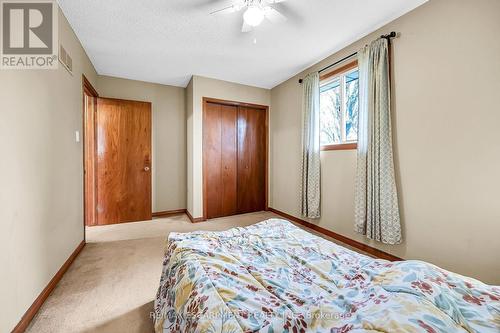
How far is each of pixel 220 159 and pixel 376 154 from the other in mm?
2644

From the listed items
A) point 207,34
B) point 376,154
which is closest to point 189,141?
point 207,34

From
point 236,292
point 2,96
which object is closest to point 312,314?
point 236,292

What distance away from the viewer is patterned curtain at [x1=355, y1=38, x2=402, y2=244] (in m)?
2.32

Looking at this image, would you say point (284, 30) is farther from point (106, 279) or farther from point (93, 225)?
point (93, 225)

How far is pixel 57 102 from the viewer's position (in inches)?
80.2

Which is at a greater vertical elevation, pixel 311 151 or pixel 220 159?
pixel 311 151

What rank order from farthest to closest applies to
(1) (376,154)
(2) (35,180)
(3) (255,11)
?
(1) (376,154) → (3) (255,11) → (2) (35,180)

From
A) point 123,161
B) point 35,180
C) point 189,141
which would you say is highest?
point 189,141

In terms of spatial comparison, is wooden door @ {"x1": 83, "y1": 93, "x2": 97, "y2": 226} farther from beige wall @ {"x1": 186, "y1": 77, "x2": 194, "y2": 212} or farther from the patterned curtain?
the patterned curtain

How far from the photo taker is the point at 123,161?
149 inches

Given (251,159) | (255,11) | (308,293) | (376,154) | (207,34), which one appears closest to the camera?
(308,293)

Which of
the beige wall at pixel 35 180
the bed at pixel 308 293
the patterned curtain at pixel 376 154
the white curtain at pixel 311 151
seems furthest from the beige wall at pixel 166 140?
the patterned curtain at pixel 376 154

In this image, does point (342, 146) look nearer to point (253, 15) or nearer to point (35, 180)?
point (253, 15)

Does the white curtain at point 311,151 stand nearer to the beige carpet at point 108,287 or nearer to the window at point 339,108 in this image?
the window at point 339,108
